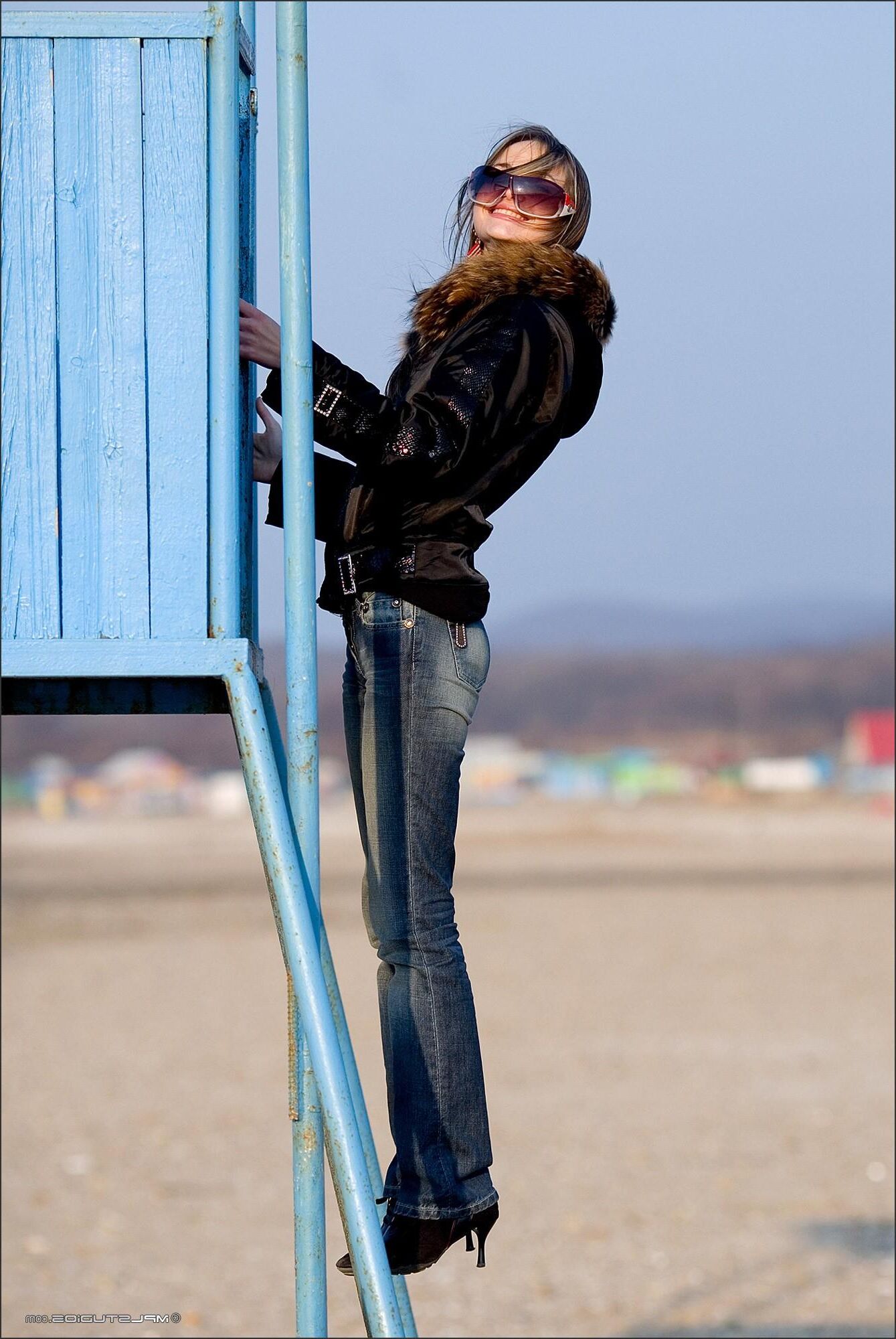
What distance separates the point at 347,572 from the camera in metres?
3.72

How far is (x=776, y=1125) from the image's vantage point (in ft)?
70.4

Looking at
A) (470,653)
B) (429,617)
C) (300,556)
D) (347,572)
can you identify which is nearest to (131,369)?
(300,556)

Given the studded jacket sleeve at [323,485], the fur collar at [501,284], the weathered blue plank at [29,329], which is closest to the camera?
the weathered blue plank at [29,329]

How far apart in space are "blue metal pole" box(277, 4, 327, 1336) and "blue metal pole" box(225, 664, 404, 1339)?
54mm

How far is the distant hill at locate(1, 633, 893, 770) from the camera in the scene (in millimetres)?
77938

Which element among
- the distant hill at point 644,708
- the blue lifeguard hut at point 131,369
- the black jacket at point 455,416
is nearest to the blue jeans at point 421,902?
the black jacket at point 455,416

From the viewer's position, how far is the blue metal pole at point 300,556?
131 inches

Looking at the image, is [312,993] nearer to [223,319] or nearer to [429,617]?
[429,617]

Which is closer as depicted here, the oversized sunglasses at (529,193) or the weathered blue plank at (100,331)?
the weathered blue plank at (100,331)

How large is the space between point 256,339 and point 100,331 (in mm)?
307

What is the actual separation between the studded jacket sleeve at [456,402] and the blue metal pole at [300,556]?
0.47 ft

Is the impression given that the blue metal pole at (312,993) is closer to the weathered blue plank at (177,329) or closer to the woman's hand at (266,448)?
the weathered blue plank at (177,329)

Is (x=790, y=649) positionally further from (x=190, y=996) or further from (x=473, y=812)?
(x=190, y=996)

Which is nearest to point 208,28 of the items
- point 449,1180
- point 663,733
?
point 449,1180
